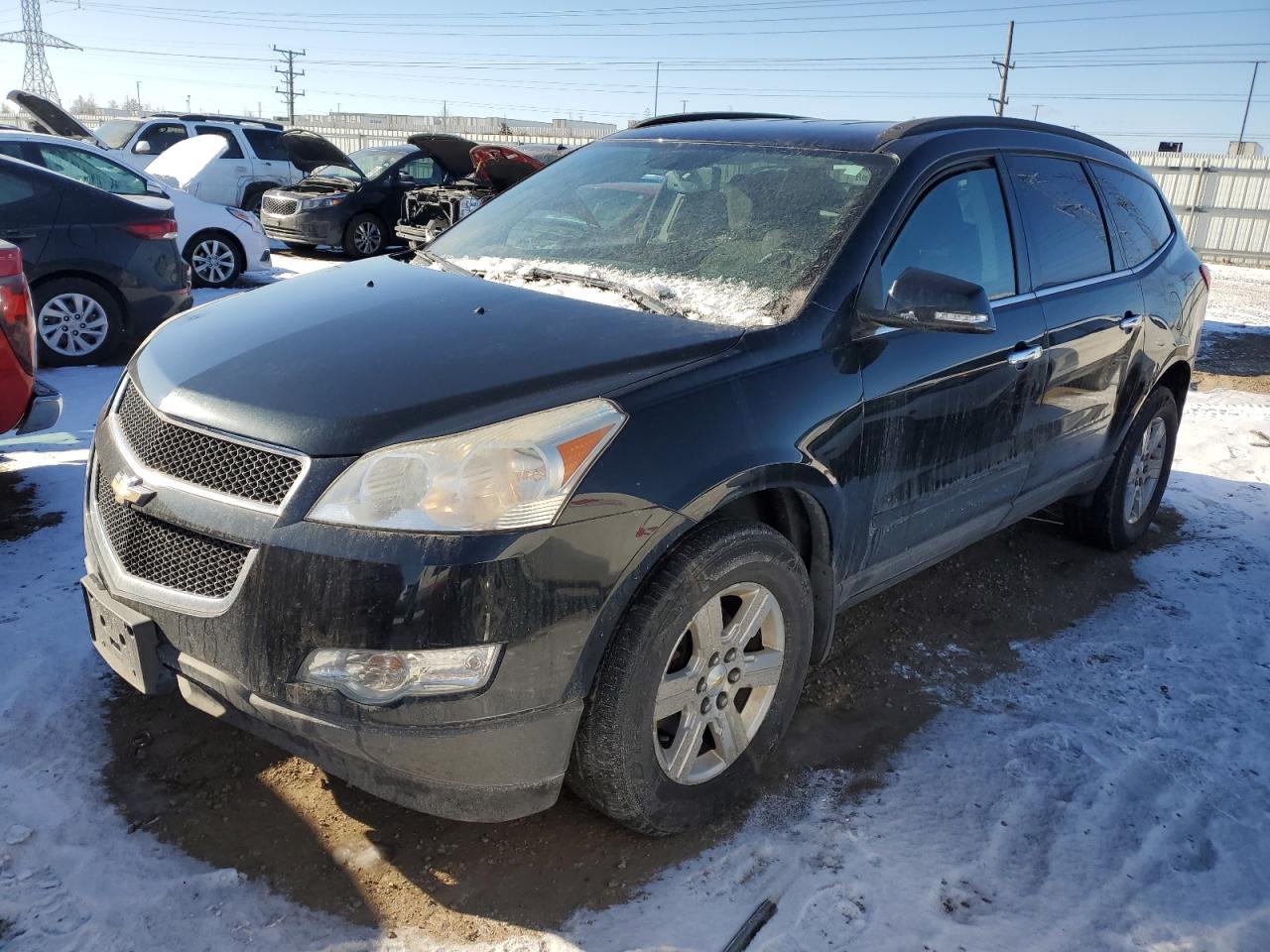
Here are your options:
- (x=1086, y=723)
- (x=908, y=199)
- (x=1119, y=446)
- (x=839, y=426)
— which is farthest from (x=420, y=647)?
(x=1119, y=446)

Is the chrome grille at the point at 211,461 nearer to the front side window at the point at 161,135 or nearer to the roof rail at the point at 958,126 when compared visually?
the roof rail at the point at 958,126

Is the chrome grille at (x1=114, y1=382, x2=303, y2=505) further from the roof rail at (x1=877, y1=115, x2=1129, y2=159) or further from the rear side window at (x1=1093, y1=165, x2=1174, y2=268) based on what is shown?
the rear side window at (x1=1093, y1=165, x2=1174, y2=268)

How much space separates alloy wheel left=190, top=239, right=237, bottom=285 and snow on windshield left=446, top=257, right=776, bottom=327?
833 centimetres

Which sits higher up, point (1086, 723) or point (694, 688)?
point (694, 688)

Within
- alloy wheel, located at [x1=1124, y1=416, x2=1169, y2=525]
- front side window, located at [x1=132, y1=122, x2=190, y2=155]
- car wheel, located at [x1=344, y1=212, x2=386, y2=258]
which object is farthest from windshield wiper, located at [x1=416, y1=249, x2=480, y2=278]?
front side window, located at [x1=132, y1=122, x2=190, y2=155]

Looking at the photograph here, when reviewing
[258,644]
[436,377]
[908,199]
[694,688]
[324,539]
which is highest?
[908,199]

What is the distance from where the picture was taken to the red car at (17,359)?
13.1 feet

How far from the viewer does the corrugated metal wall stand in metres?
21.0

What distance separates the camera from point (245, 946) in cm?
215

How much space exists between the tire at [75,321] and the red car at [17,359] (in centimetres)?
307

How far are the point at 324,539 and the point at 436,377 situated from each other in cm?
47

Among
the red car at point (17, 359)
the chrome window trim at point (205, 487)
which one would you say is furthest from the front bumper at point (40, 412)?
the chrome window trim at point (205, 487)

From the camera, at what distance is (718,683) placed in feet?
8.46

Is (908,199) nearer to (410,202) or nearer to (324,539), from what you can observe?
(324,539)
